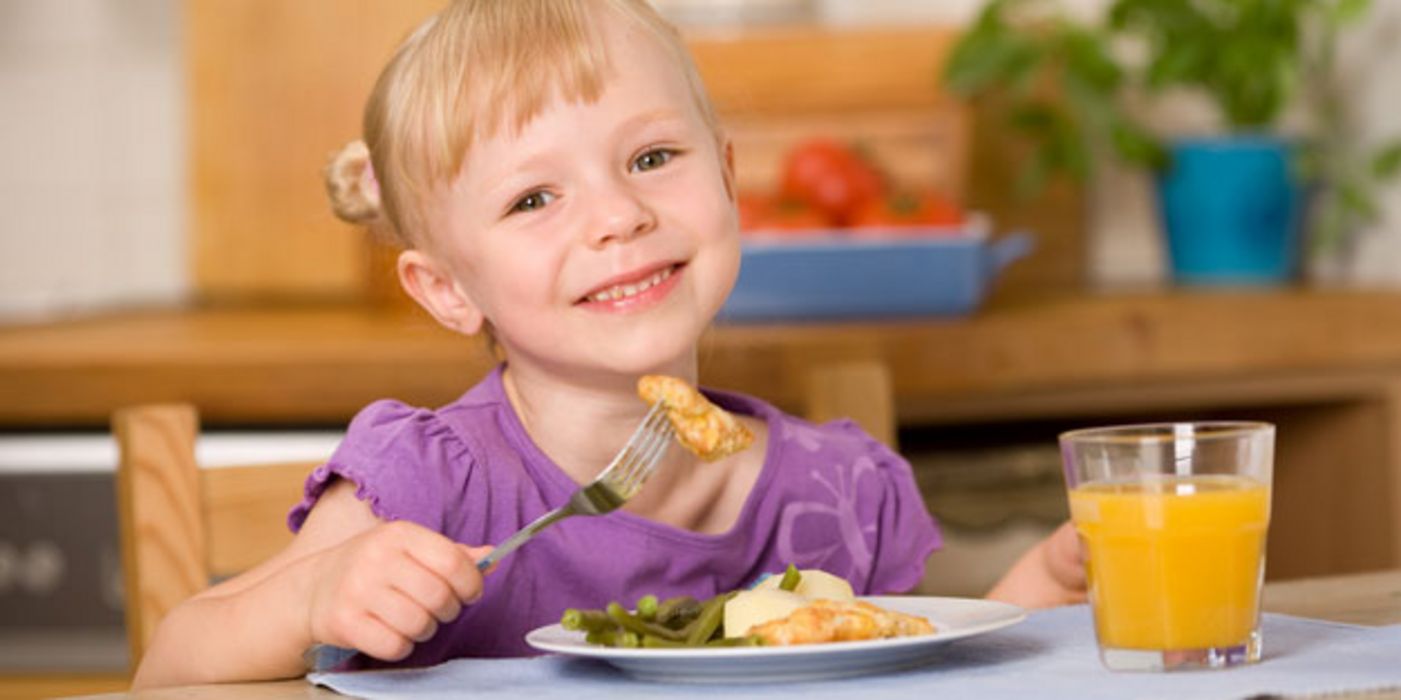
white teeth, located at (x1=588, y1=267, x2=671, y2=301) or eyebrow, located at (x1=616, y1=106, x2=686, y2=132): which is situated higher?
eyebrow, located at (x1=616, y1=106, x2=686, y2=132)

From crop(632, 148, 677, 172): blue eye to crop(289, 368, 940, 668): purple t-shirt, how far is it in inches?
6.9

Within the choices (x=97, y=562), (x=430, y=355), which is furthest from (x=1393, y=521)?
(x=97, y=562)

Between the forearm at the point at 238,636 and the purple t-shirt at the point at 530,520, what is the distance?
10 cm

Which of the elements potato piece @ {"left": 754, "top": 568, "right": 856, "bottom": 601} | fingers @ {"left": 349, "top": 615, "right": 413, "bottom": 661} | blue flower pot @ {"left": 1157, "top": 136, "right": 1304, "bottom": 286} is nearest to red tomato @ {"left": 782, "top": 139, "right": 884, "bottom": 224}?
blue flower pot @ {"left": 1157, "top": 136, "right": 1304, "bottom": 286}

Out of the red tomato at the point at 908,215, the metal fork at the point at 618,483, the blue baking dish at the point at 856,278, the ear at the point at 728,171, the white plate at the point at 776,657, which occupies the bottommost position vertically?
the white plate at the point at 776,657

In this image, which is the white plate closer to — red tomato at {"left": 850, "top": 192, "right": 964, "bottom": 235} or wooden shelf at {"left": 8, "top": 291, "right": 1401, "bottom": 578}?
wooden shelf at {"left": 8, "top": 291, "right": 1401, "bottom": 578}

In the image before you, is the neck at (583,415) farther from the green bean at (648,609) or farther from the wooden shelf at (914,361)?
the wooden shelf at (914,361)

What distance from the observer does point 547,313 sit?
4.13ft

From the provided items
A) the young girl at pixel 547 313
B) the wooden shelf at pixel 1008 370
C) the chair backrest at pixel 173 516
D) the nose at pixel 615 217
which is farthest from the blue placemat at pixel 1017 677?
the wooden shelf at pixel 1008 370

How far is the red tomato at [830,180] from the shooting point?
95.5 inches

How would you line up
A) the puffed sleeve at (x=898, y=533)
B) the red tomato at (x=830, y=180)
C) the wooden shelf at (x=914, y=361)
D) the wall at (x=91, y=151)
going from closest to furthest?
1. the puffed sleeve at (x=898, y=533)
2. the wooden shelf at (x=914, y=361)
3. the red tomato at (x=830, y=180)
4. the wall at (x=91, y=151)

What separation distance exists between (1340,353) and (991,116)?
0.68 meters

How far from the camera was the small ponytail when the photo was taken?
4.64 feet

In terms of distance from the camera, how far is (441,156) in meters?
1.29
